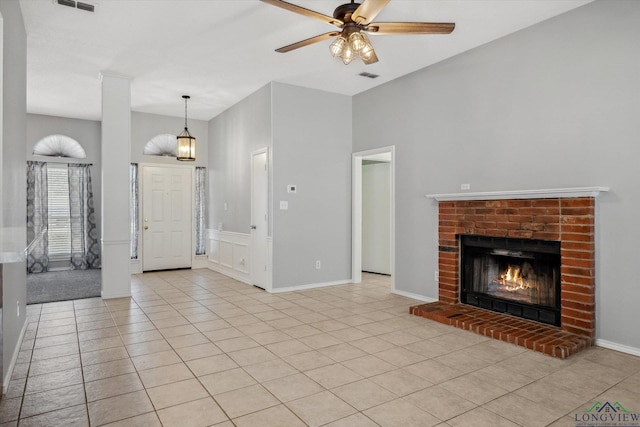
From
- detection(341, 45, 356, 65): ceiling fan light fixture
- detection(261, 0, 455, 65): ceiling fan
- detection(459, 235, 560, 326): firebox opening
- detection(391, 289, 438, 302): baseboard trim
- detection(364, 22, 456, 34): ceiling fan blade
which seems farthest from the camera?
detection(391, 289, 438, 302): baseboard trim

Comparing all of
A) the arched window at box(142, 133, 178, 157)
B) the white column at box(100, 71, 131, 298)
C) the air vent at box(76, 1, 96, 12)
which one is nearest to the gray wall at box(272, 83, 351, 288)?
the white column at box(100, 71, 131, 298)

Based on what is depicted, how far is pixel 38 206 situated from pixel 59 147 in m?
1.28

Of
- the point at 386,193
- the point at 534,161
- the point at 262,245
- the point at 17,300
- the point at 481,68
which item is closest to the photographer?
the point at 17,300

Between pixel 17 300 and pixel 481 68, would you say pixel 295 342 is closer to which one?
pixel 17 300

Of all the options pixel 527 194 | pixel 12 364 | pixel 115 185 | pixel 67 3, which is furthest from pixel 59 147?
pixel 527 194

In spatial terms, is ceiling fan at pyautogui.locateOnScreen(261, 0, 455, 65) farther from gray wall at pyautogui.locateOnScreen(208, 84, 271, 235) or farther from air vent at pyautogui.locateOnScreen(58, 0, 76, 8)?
gray wall at pyautogui.locateOnScreen(208, 84, 271, 235)

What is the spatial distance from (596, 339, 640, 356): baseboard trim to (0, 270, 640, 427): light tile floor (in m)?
0.15

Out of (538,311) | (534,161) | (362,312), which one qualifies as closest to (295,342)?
(362,312)

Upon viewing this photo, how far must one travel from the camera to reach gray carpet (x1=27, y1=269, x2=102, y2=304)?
5457 millimetres

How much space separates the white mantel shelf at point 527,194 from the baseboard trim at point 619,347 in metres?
1.31

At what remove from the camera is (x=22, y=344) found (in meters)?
3.50

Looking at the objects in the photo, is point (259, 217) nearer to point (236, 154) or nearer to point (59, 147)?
point (236, 154)

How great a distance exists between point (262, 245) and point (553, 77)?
426 centimetres

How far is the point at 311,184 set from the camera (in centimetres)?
602
